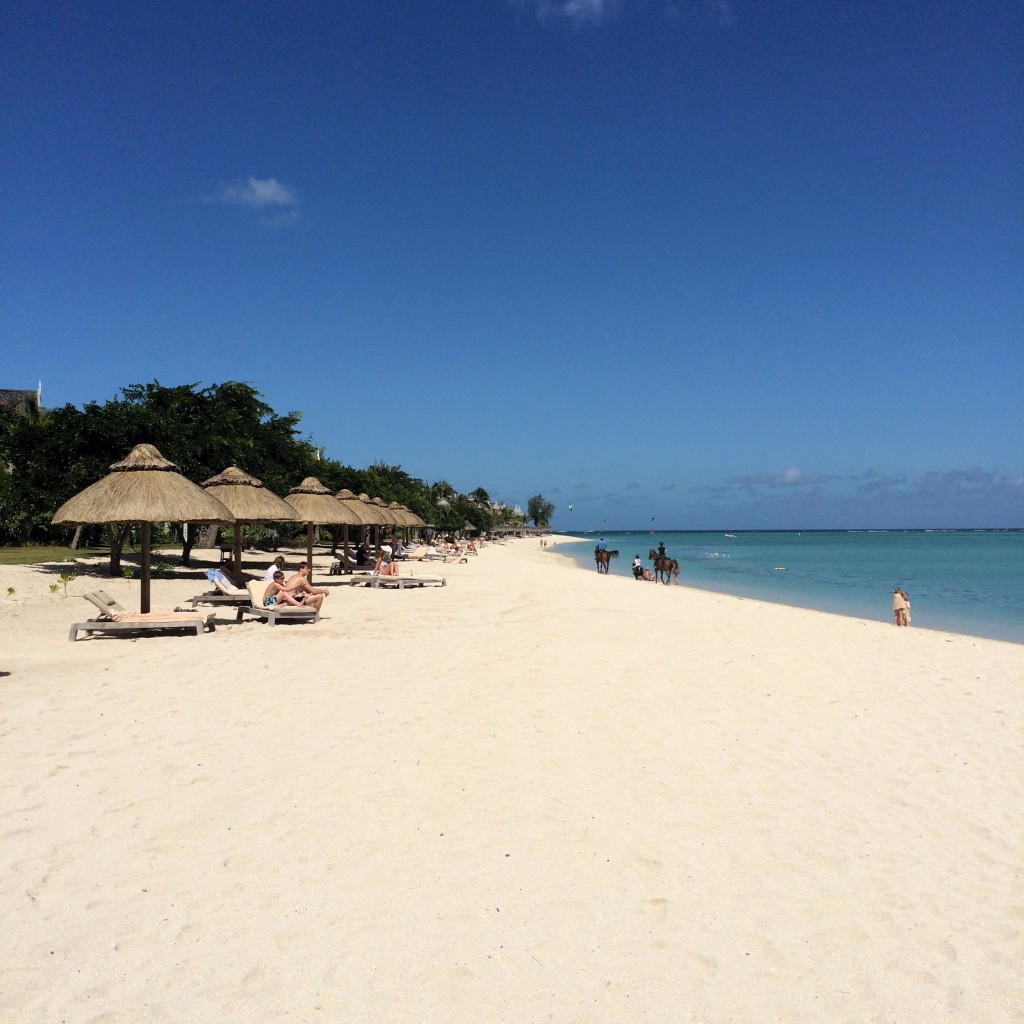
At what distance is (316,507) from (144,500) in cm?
741

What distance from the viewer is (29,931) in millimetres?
3055

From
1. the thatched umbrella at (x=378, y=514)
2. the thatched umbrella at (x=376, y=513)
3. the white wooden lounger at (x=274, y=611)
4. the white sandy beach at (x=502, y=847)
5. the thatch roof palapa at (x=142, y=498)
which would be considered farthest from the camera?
the thatched umbrella at (x=378, y=514)

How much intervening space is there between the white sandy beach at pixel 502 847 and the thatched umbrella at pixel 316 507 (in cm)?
1096

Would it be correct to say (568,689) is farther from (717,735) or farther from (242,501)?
(242,501)

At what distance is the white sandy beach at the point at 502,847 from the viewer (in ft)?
9.21

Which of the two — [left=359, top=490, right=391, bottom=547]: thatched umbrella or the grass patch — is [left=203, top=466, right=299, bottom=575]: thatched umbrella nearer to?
[left=359, top=490, right=391, bottom=547]: thatched umbrella

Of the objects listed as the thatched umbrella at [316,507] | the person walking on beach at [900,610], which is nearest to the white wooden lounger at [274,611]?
the thatched umbrella at [316,507]

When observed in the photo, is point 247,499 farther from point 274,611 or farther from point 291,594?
point 274,611

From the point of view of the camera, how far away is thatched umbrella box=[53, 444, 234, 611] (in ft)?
38.0

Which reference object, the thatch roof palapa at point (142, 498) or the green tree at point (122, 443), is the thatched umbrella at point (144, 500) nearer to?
the thatch roof palapa at point (142, 498)

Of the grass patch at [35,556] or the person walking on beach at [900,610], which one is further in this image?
the grass patch at [35,556]

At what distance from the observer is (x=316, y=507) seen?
19203mm

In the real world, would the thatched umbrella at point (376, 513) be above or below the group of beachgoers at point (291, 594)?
above

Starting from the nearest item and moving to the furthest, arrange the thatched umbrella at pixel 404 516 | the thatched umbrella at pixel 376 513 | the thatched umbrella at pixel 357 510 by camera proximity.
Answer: the thatched umbrella at pixel 357 510 → the thatched umbrella at pixel 376 513 → the thatched umbrella at pixel 404 516
